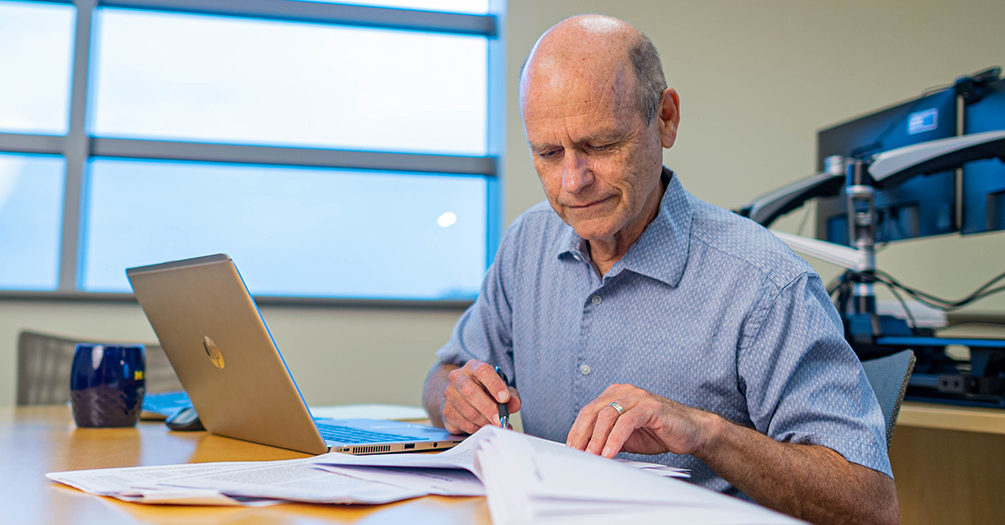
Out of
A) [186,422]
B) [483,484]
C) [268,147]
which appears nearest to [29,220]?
[268,147]

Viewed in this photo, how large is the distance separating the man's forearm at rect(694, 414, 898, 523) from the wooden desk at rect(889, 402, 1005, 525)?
797 millimetres

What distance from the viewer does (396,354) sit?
10.5 ft

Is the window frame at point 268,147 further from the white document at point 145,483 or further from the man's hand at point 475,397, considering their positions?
the white document at point 145,483

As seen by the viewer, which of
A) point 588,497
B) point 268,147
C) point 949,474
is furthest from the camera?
point 268,147

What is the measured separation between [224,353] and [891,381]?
0.88 m

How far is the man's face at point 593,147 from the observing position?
40.8 inches

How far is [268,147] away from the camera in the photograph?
325 cm

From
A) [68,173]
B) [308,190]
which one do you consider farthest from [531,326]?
[68,173]

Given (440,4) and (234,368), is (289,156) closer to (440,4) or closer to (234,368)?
(440,4)

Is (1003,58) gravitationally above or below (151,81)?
above

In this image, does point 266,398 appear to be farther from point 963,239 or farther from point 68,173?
point 963,239

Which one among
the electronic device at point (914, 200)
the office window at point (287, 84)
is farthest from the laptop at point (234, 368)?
the office window at point (287, 84)

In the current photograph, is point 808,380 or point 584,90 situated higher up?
point 584,90

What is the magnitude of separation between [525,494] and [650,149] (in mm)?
749
